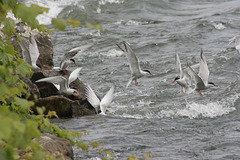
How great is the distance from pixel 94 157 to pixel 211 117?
349 centimetres

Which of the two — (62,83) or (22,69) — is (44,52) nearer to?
(62,83)

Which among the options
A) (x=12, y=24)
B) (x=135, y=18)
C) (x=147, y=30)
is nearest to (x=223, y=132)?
(x=12, y=24)

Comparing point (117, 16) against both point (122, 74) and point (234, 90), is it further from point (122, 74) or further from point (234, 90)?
point (234, 90)

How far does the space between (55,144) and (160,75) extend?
8.22 m

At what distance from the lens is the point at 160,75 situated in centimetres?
1279

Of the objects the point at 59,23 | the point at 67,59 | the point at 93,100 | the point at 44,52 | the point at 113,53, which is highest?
the point at 59,23

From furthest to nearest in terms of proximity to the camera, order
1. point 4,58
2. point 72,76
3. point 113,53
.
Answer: point 113,53 → point 72,76 → point 4,58

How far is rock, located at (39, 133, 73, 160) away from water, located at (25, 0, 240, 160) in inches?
49.4

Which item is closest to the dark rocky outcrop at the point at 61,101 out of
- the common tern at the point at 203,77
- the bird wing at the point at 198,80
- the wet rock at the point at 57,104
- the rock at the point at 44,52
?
the wet rock at the point at 57,104

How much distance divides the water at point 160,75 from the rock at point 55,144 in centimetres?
125

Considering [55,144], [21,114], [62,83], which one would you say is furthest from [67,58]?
[21,114]

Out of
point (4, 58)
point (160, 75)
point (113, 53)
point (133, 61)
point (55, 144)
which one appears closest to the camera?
point (4, 58)

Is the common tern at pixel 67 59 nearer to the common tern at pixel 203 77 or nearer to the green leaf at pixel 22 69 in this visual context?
the common tern at pixel 203 77

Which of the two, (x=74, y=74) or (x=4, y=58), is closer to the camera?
(x=4, y=58)
